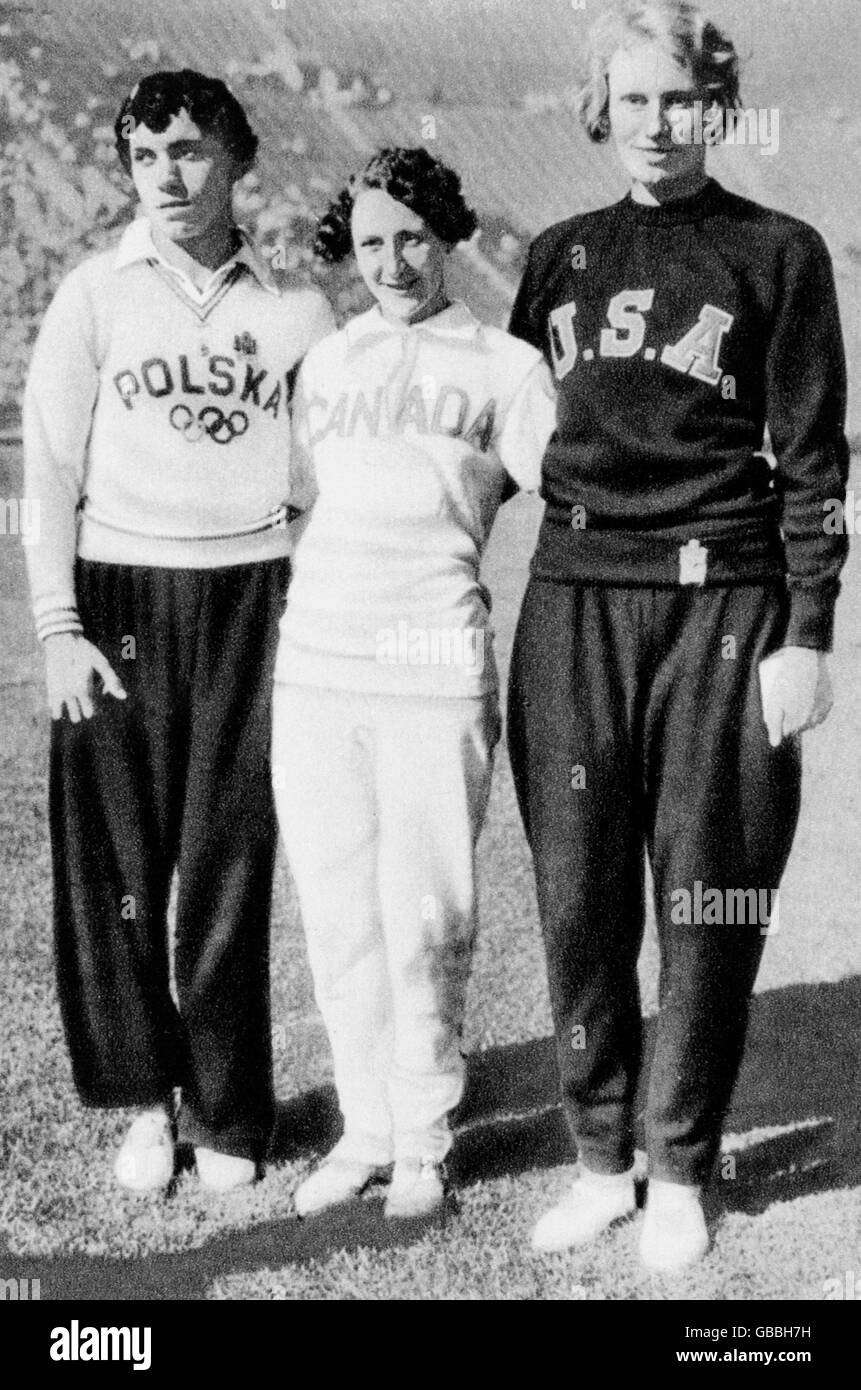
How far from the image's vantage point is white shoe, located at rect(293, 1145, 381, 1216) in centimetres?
196

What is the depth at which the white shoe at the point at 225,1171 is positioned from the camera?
6.58ft

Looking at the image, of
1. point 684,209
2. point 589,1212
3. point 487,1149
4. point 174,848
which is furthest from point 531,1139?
point 684,209

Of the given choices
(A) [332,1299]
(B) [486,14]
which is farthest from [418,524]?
(A) [332,1299]

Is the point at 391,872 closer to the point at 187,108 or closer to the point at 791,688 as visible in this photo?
the point at 791,688

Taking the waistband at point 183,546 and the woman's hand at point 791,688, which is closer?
the woman's hand at point 791,688

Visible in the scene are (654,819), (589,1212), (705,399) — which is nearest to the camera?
(705,399)

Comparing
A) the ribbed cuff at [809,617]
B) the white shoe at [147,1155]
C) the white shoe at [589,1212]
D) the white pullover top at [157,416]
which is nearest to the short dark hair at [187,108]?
the white pullover top at [157,416]

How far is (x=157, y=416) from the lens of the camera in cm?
183

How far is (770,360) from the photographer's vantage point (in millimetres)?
1682

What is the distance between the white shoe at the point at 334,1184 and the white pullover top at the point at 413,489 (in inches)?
25.5

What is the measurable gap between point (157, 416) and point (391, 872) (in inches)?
24.4

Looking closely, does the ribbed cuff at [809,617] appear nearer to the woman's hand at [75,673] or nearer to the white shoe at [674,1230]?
the white shoe at [674,1230]
